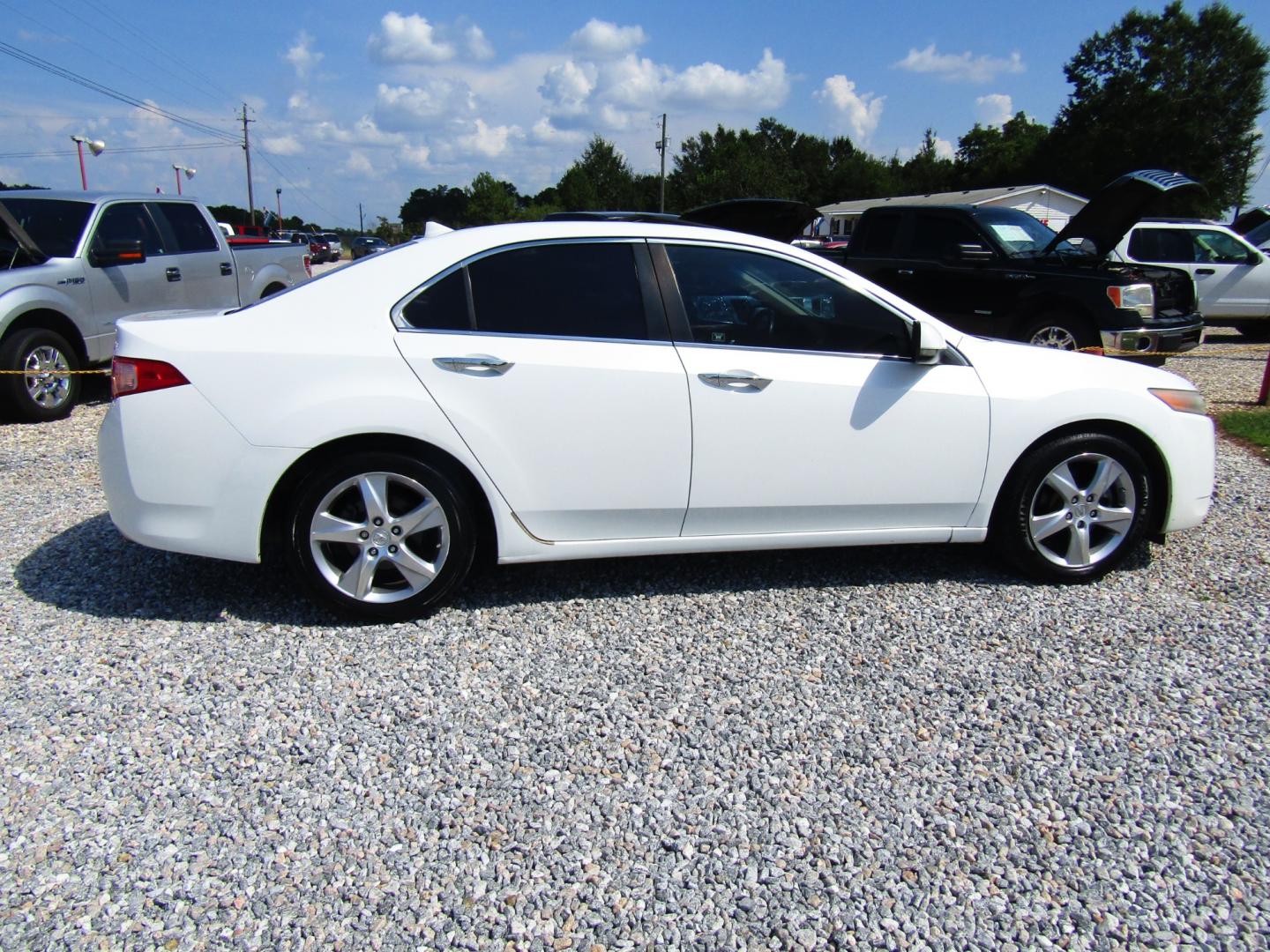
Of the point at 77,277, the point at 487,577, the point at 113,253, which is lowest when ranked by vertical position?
the point at 487,577

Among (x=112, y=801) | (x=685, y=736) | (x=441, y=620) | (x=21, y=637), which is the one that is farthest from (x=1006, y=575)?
(x=21, y=637)

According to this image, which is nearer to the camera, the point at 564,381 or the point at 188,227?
the point at 564,381

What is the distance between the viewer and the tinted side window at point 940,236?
32.8 feet

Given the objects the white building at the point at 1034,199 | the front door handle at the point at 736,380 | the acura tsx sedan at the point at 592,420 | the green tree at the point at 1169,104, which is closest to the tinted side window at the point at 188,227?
the acura tsx sedan at the point at 592,420

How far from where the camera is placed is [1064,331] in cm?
920

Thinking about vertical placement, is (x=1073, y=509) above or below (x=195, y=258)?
below

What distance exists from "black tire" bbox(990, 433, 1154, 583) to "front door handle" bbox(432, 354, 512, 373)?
233 centimetres

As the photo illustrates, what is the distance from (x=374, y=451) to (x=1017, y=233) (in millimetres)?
8698

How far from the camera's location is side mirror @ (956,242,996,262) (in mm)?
9586

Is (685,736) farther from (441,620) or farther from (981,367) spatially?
(981,367)

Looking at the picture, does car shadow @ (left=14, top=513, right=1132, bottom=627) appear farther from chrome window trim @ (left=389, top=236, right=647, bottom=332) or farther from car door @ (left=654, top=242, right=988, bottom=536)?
chrome window trim @ (left=389, top=236, right=647, bottom=332)

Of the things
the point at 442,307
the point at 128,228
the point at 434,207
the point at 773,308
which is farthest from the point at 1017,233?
the point at 434,207

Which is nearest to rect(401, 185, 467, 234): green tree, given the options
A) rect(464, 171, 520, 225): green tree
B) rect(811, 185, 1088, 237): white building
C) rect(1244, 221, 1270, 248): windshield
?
rect(464, 171, 520, 225): green tree

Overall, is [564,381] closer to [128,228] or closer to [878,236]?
[128,228]
